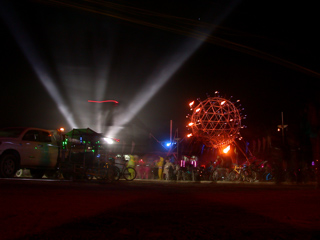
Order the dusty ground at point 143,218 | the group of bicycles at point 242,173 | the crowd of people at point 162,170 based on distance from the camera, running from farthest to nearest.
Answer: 1. the group of bicycles at point 242,173
2. the crowd of people at point 162,170
3. the dusty ground at point 143,218

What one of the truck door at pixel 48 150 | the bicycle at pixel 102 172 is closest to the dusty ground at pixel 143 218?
the truck door at pixel 48 150

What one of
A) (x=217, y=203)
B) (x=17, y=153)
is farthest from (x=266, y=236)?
(x=17, y=153)

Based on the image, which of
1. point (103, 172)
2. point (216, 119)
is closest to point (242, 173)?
point (216, 119)

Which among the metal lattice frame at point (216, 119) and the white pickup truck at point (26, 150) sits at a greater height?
the metal lattice frame at point (216, 119)

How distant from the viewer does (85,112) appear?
95.0 ft

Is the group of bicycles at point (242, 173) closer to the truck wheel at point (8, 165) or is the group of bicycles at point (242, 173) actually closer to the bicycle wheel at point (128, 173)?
the bicycle wheel at point (128, 173)

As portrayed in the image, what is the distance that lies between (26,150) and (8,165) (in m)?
0.90

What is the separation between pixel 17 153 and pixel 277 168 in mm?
16867

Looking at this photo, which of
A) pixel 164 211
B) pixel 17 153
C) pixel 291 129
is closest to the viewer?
pixel 164 211

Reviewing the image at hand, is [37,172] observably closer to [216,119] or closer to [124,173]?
[124,173]

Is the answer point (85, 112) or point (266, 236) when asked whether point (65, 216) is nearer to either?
point (266, 236)

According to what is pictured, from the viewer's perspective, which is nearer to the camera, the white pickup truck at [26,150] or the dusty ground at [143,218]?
the dusty ground at [143,218]

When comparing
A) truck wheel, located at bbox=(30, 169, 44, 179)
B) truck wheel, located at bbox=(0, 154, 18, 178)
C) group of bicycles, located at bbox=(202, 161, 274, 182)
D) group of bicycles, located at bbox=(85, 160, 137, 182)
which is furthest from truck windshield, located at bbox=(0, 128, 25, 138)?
group of bicycles, located at bbox=(202, 161, 274, 182)

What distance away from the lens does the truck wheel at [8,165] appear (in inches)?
441
